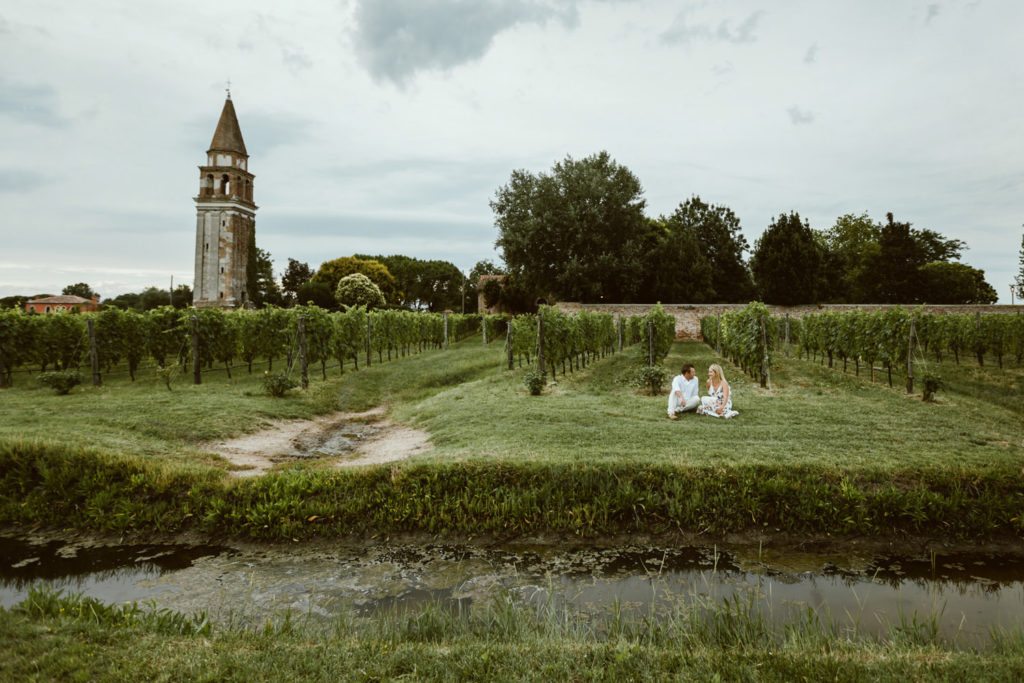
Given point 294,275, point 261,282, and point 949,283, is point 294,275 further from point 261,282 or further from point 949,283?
point 949,283

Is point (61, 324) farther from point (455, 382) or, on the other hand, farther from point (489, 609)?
point (489, 609)

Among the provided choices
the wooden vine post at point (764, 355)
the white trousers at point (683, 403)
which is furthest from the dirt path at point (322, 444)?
the wooden vine post at point (764, 355)

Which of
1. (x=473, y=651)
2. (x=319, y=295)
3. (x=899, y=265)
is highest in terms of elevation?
(x=899, y=265)

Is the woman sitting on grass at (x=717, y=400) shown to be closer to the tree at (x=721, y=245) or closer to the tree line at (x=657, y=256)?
the tree line at (x=657, y=256)

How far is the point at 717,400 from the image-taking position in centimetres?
974

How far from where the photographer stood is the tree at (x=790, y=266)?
35.2 m

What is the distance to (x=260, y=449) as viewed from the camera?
29.3ft

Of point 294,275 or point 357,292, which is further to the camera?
point 294,275

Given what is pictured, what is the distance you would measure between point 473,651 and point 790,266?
3785cm

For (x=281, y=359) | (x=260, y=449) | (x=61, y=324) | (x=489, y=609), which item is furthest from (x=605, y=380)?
(x=61, y=324)

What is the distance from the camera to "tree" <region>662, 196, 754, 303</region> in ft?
138

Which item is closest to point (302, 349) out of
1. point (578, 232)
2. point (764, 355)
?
point (764, 355)

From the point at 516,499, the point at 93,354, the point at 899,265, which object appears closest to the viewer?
the point at 516,499

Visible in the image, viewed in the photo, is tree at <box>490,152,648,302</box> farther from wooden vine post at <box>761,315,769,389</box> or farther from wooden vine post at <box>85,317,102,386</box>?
wooden vine post at <box>85,317,102,386</box>
